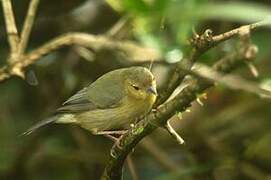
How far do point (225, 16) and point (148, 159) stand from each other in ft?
16.9

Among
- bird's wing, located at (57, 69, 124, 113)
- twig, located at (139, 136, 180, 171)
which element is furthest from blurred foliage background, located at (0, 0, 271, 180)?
bird's wing, located at (57, 69, 124, 113)

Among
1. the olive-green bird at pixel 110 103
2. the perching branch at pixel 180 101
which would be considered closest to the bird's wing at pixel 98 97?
the olive-green bird at pixel 110 103

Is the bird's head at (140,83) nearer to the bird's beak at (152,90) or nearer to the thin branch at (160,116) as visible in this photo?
the bird's beak at (152,90)

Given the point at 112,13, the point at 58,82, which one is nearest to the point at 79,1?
the point at 112,13

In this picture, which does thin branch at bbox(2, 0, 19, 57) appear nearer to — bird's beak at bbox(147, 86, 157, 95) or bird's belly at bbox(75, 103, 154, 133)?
bird's belly at bbox(75, 103, 154, 133)

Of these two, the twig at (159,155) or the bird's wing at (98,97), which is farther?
the twig at (159,155)

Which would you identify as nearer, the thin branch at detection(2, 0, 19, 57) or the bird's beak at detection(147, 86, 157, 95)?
the thin branch at detection(2, 0, 19, 57)

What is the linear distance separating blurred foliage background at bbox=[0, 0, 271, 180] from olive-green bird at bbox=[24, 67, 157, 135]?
2.99 ft

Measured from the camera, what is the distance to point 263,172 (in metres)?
6.82

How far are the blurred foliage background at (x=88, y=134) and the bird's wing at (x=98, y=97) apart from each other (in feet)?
2.91

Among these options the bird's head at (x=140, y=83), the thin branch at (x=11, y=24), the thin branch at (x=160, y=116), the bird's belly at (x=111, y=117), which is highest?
the thin branch at (x=160, y=116)

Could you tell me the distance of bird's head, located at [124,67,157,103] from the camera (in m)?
4.98

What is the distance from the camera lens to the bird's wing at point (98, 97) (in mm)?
5188

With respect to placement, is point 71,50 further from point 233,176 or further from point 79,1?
point 233,176
